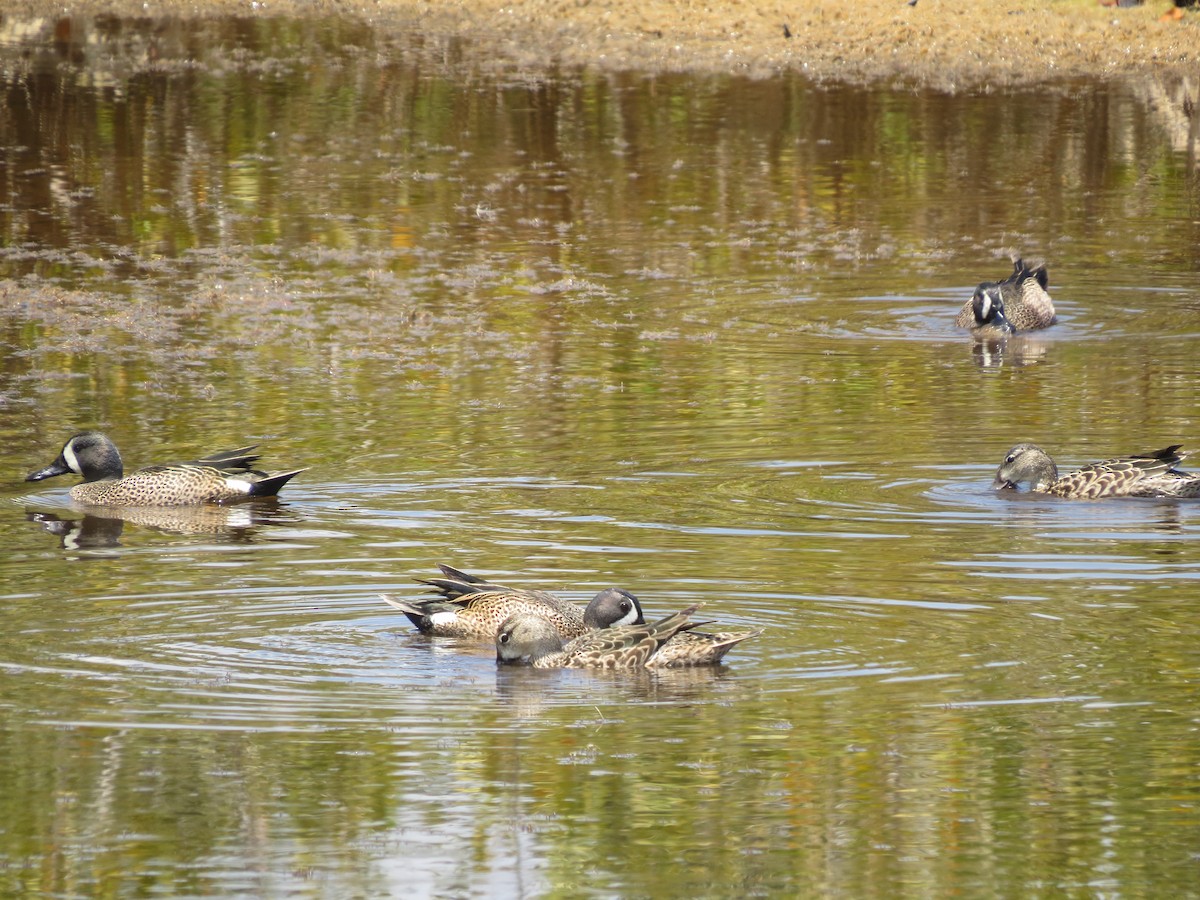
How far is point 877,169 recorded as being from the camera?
3005 cm

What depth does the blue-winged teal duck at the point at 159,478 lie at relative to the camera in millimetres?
14641

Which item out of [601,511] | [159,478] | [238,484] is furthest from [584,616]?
[159,478]

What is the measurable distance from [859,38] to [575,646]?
30998mm

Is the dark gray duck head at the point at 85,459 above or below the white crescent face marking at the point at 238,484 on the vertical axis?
above

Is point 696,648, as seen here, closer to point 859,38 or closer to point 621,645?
point 621,645

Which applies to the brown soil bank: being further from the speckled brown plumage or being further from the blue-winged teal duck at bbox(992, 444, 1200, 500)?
the speckled brown plumage

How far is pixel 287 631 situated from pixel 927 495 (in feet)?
15.7

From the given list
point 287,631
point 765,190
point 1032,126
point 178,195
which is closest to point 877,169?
point 765,190

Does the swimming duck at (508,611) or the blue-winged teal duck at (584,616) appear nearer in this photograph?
the blue-winged teal duck at (584,616)

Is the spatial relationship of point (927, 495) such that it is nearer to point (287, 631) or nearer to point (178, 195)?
point (287, 631)

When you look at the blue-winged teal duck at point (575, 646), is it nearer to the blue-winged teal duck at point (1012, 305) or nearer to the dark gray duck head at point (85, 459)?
the dark gray duck head at point (85, 459)

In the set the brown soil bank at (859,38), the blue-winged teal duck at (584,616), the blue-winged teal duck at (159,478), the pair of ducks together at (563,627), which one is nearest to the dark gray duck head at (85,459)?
the blue-winged teal duck at (159,478)

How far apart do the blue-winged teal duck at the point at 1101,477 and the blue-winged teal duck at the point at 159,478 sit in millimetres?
4372

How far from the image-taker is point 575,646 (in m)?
10.7
